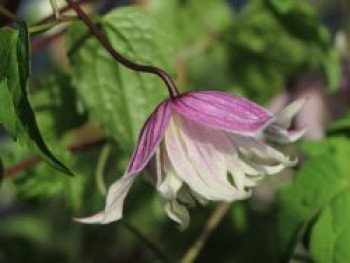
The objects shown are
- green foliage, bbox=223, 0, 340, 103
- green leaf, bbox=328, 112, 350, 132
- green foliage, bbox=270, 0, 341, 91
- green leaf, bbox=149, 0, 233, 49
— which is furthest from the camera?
green leaf, bbox=149, 0, 233, 49

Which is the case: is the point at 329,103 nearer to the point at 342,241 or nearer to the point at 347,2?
the point at 347,2

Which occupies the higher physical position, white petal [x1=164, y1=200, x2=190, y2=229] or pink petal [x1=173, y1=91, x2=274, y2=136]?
pink petal [x1=173, y1=91, x2=274, y2=136]

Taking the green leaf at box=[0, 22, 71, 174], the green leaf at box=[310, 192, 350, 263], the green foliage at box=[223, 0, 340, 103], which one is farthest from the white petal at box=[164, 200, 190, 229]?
the green foliage at box=[223, 0, 340, 103]

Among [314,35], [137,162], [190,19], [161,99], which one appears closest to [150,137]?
[137,162]

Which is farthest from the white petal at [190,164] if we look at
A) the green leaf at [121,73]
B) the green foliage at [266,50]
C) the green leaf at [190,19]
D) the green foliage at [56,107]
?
the green leaf at [190,19]

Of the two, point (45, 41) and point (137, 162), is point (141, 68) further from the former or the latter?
point (45, 41)

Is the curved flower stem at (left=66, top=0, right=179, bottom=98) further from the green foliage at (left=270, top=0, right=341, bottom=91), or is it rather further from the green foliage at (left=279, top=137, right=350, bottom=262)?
the green foliage at (left=270, top=0, right=341, bottom=91)

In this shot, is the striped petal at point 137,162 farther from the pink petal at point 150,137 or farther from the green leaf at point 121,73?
the green leaf at point 121,73
